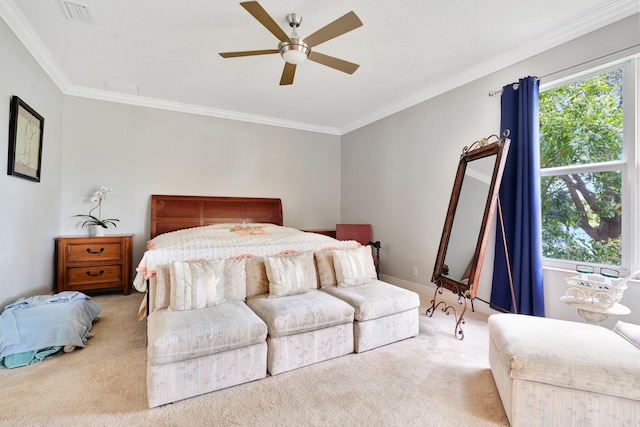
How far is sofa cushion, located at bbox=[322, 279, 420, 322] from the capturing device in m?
2.37

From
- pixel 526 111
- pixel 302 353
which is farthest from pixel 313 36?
pixel 302 353

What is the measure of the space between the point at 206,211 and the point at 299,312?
2939 millimetres

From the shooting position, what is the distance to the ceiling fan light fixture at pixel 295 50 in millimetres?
2257

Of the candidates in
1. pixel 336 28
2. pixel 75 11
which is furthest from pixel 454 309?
pixel 75 11

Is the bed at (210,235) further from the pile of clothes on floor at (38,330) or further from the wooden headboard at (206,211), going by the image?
the pile of clothes on floor at (38,330)

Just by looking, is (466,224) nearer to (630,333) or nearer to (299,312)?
(630,333)

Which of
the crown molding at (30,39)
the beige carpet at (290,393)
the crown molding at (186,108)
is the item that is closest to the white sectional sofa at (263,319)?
the beige carpet at (290,393)

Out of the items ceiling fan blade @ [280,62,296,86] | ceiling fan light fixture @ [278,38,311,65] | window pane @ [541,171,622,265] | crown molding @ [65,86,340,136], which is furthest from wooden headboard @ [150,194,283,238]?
window pane @ [541,171,622,265]

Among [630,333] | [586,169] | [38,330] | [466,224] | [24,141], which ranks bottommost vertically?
[38,330]

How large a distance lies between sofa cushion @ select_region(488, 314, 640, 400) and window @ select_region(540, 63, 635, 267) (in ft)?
3.54

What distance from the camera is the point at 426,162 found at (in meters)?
3.89

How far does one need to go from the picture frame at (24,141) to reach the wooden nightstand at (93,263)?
0.91 m

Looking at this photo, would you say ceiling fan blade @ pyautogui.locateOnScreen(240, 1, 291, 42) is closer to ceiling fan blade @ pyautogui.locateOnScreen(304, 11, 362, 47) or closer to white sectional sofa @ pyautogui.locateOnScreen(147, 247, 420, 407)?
ceiling fan blade @ pyautogui.locateOnScreen(304, 11, 362, 47)

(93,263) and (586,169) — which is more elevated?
(586,169)
